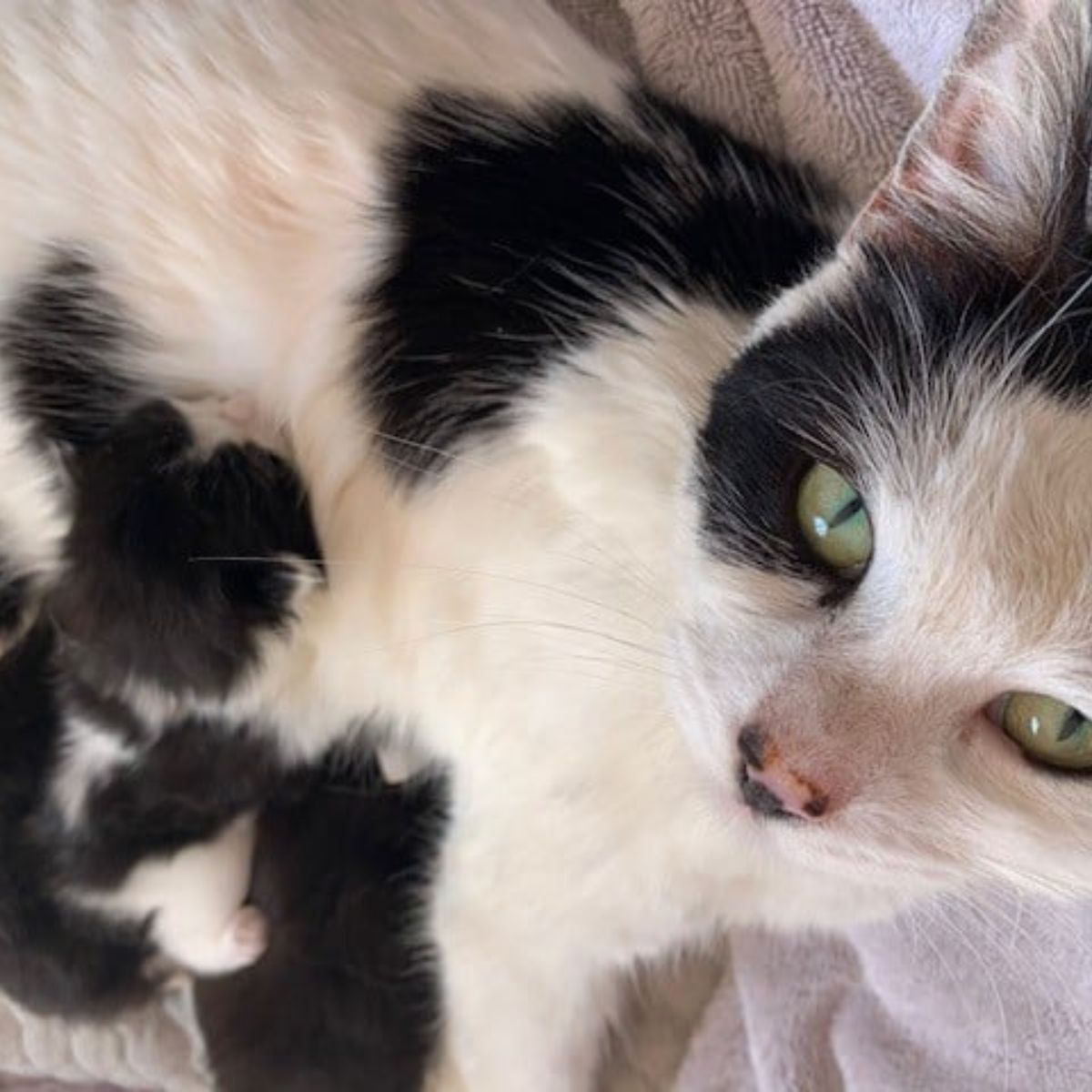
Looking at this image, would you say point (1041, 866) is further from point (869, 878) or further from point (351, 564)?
point (351, 564)

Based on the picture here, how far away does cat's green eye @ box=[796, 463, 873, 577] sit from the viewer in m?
0.96

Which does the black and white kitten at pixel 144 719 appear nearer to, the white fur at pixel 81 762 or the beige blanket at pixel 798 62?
the white fur at pixel 81 762

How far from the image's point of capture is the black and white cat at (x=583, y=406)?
92cm

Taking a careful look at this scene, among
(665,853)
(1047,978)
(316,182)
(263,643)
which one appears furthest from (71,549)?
(1047,978)

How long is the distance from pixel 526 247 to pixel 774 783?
1.47 ft

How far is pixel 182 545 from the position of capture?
1.21 metres

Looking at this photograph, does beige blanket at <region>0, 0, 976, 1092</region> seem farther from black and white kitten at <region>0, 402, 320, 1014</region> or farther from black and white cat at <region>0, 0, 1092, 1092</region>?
black and white kitten at <region>0, 402, 320, 1014</region>

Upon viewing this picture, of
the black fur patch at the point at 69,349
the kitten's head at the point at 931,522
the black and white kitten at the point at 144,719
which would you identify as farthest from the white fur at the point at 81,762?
the kitten's head at the point at 931,522

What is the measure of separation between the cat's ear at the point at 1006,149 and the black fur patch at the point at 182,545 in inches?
19.3

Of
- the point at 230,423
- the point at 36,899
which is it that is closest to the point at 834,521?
the point at 230,423

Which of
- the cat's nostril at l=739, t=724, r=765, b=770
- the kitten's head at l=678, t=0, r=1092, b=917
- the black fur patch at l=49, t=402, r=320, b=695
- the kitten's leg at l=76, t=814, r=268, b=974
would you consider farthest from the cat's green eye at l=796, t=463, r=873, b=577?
the kitten's leg at l=76, t=814, r=268, b=974

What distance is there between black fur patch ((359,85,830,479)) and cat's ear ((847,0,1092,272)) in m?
0.17

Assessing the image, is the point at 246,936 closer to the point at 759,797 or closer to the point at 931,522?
the point at 759,797

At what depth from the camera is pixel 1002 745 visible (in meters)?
0.93
